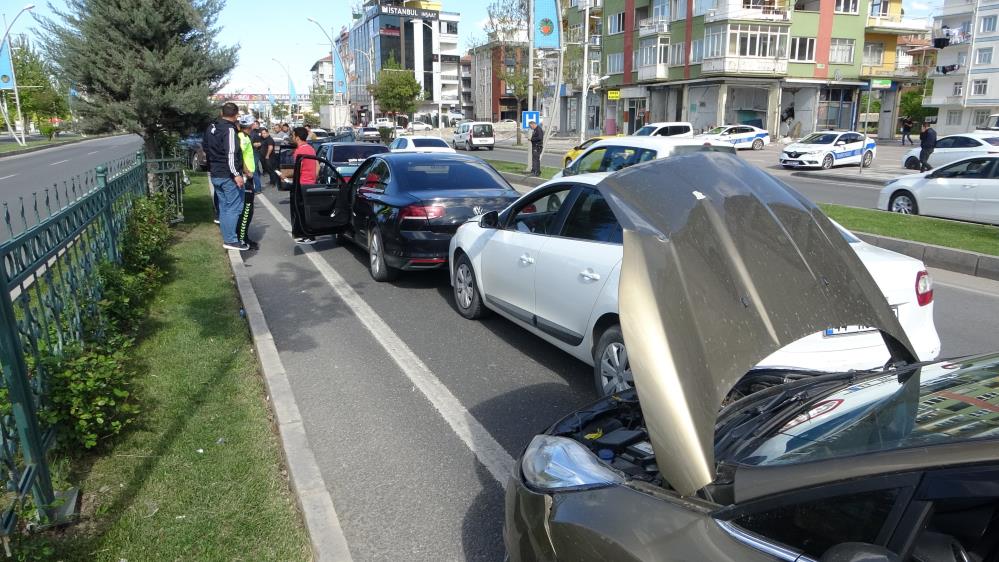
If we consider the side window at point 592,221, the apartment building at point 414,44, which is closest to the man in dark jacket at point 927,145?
the side window at point 592,221

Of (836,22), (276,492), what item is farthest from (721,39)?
(276,492)

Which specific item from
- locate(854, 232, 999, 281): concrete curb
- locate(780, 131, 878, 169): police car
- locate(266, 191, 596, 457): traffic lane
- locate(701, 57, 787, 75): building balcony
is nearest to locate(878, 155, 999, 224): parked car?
locate(854, 232, 999, 281): concrete curb

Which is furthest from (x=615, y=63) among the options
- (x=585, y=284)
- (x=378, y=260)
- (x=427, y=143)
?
(x=585, y=284)

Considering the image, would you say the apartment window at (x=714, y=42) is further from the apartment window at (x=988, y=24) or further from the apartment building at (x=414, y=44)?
the apartment building at (x=414, y=44)

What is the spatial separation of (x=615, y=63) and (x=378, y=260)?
59.9 m

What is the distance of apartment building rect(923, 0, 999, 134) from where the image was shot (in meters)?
56.2

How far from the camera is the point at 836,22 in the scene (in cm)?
5434

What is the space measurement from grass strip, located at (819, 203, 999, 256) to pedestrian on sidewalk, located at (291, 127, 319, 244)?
29.1 feet

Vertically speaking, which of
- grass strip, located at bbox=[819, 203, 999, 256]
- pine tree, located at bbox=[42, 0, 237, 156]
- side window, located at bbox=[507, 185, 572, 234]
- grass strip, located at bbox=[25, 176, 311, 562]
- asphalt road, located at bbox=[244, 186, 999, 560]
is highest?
pine tree, located at bbox=[42, 0, 237, 156]

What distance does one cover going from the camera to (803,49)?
53.5 meters

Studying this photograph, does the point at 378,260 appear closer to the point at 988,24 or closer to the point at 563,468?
the point at 563,468

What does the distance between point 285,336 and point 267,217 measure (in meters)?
8.71

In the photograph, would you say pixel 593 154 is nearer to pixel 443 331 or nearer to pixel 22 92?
pixel 443 331

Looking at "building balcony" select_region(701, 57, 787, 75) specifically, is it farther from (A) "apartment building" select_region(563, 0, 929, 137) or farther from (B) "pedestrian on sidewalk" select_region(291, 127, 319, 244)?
(B) "pedestrian on sidewalk" select_region(291, 127, 319, 244)
